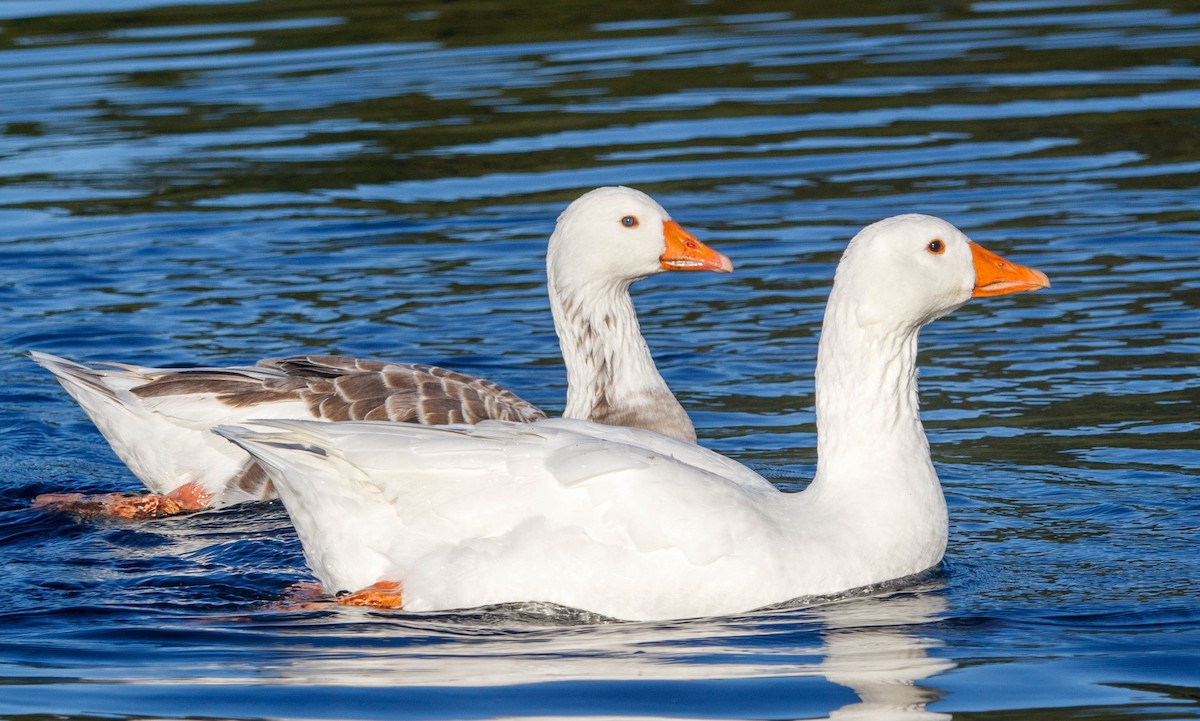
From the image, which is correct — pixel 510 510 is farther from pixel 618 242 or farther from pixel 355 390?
pixel 618 242

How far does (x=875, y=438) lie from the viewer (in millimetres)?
7703

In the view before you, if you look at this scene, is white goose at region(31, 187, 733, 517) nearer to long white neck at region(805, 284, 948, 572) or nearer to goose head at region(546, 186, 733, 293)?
goose head at region(546, 186, 733, 293)

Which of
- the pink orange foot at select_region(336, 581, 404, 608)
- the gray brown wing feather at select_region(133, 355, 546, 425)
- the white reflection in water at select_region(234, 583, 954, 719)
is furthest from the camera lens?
the gray brown wing feather at select_region(133, 355, 546, 425)

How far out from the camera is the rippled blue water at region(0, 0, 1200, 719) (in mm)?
6684

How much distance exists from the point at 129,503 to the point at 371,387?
57.9 inches

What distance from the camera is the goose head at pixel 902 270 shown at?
24.8ft

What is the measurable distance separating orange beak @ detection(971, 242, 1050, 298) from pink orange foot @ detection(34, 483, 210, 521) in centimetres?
441

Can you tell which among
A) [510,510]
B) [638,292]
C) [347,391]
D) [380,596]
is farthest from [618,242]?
[638,292]

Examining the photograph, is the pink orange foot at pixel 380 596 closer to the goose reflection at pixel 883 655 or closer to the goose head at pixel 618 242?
the goose reflection at pixel 883 655

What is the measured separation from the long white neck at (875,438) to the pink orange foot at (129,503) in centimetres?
372

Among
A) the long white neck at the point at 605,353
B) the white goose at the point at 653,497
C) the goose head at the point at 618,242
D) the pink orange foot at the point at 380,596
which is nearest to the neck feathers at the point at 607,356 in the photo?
the long white neck at the point at 605,353

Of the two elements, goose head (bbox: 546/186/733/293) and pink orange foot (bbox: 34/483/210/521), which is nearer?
pink orange foot (bbox: 34/483/210/521)

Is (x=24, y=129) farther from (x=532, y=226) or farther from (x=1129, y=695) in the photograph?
(x=1129, y=695)

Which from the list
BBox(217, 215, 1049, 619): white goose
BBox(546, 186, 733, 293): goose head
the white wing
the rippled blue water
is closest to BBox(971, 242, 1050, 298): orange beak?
BBox(217, 215, 1049, 619): white goose
